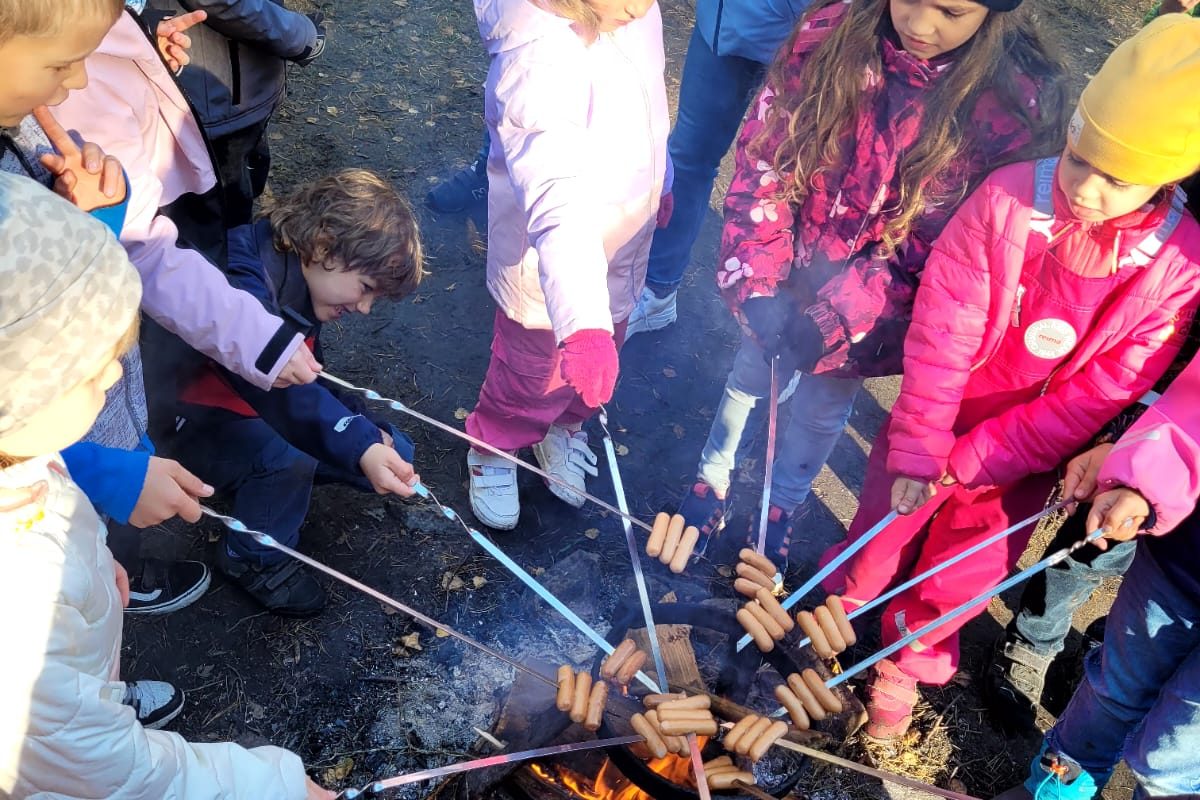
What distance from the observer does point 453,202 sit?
531 centimetres

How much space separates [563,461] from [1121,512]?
7.28 ft

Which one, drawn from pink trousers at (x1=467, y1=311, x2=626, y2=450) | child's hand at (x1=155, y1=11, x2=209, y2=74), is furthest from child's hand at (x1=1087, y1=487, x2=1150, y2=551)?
child's hand at (x1=155, y1=11, x2=209, y2=74)

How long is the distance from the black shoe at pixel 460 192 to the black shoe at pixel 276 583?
2.60 metres

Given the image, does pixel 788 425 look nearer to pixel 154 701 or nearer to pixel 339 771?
pixel 339 771

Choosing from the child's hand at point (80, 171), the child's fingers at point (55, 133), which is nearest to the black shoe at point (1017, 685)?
the child's hand at point (80, 171)

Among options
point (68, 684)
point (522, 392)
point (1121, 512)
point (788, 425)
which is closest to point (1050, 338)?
point (1121, 512)

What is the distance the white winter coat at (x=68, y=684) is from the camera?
5.58 ft

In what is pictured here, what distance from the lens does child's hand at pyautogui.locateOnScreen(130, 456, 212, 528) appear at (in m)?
2.35

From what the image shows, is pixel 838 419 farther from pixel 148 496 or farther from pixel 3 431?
pixel 3 431

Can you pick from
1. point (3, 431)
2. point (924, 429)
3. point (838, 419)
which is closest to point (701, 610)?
point (924, 429)

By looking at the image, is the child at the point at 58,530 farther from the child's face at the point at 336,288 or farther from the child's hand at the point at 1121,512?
the child's hand at the point at 1121,512

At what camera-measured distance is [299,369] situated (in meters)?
2.68

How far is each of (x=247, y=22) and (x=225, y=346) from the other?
1479mm

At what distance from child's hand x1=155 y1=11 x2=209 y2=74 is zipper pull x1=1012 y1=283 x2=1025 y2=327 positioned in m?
2.78
